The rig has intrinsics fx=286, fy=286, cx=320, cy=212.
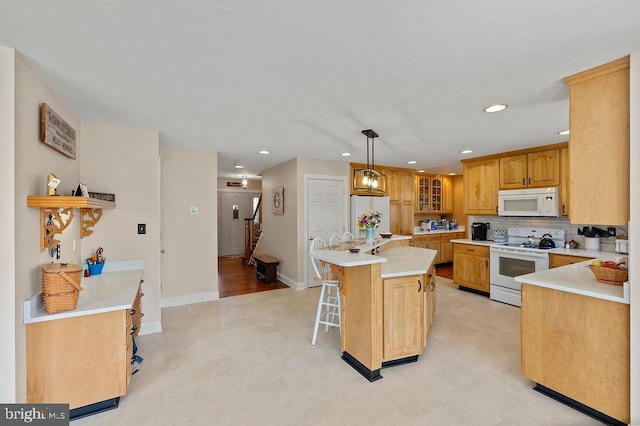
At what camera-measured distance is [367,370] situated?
2408 mm

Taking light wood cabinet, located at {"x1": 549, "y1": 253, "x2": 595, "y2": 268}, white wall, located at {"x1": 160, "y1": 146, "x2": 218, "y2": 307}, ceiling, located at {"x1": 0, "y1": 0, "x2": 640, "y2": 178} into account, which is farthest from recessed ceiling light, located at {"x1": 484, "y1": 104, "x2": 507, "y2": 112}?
white wall, located at {"x1": 160, "y1": 146, "x2": 218, "y2": 307}

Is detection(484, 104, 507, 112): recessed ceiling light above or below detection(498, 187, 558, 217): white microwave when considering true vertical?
above

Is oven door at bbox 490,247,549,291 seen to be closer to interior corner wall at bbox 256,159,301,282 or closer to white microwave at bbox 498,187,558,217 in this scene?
white microwave at bbox 498,187,558,217

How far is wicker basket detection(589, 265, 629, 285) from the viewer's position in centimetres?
193

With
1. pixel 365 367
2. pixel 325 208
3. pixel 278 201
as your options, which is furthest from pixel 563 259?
pixel 278 201

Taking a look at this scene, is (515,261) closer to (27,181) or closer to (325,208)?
(325,208)

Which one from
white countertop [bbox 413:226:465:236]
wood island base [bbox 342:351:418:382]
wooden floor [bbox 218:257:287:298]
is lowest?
wooden floor [bbox 218:257:287:298]

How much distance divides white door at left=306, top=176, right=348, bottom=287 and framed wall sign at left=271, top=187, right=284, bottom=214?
0.69 meters

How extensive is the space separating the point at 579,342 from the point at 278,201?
15.4 feet

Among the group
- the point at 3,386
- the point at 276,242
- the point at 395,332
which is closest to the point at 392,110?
the point at 395,332

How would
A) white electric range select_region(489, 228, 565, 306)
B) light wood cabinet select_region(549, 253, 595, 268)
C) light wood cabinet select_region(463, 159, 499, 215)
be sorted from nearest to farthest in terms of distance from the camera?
light wood cabinet select_region(549, 253, 595, 268), white electric range select_region(489, 228, 565, 306), light wood cabinet select_region(463, 159, 499, 215)

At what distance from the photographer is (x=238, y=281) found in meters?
5.79

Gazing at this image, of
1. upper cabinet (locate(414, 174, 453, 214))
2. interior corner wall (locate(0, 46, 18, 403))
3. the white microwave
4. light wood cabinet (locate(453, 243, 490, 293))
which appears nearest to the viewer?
interior corner wall (locate(0, 46, 18, 403))

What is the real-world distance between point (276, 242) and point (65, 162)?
3.81 m
